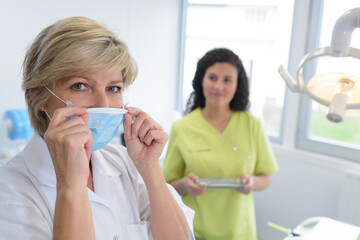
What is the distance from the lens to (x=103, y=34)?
0.98m

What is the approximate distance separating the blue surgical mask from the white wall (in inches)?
38.8

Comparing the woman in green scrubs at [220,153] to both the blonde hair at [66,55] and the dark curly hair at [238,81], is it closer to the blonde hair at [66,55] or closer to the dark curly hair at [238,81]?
the dark curly hair at [238,81]

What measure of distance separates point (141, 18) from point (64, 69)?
2.19 metres

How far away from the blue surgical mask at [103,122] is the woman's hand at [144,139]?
65 mm

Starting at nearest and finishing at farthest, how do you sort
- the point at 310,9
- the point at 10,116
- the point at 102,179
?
1. the point at 102,179
2. the point at 10,116
3. the point at 310,9

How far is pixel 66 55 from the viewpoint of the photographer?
902 mm

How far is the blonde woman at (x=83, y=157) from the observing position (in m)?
0.80

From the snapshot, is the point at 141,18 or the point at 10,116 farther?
the point at 141,18

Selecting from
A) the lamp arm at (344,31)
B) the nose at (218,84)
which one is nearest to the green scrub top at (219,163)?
the nose at (218,84)

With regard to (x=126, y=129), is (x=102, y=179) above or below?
below

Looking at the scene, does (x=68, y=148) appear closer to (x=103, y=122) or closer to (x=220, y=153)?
(x=103, y=122)

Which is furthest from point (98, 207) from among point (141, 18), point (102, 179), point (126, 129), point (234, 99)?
point (141, 18)

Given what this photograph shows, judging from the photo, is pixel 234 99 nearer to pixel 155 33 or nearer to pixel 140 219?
pixel 140 219

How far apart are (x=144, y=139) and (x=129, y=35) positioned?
6.44 ft
